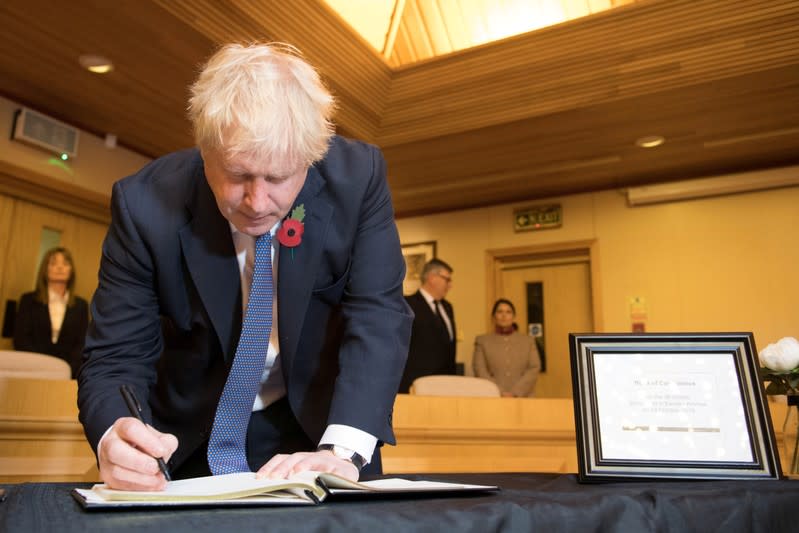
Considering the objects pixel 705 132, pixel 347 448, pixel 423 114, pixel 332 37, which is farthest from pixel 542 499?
pixel 705 132

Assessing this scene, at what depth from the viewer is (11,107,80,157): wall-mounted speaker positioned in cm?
462

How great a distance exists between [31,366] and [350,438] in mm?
1443

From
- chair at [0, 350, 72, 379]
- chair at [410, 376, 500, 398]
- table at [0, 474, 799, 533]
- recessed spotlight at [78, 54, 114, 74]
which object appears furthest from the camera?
recessed spotlight at [78, 54, 114, 74]

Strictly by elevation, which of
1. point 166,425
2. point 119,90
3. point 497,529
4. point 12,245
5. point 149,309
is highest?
point 119,90

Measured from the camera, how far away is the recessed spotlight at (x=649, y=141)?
501cm

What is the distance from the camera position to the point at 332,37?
13.7 ft

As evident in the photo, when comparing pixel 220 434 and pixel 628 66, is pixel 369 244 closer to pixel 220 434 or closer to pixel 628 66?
pixel 220 434

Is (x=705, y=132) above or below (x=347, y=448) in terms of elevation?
above

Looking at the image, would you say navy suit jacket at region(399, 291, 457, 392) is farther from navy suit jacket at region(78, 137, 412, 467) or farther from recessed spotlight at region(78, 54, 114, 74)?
navy suit jacket at region(78, 137, 412, 467)

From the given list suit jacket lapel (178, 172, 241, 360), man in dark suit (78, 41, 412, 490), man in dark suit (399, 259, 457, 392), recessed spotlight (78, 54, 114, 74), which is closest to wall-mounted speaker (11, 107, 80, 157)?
recessed spotlight (78, 54, 114, 74)

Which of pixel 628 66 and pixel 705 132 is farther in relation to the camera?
pixel 705 132

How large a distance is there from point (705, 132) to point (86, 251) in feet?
15.5

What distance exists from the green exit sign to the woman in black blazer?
382 centimetres

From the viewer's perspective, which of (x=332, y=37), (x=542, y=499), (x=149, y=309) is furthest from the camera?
(x=332, y=37)
